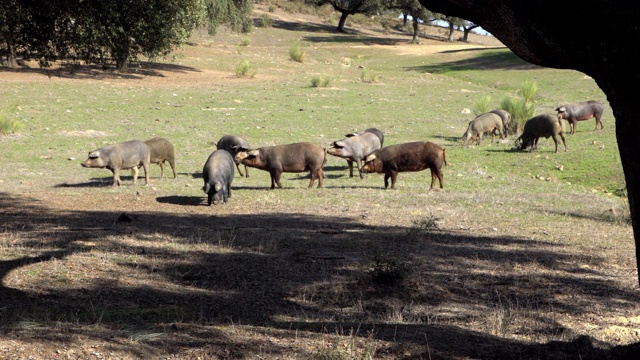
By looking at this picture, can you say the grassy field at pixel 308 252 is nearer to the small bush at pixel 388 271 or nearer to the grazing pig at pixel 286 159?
the small bush at pixel 388 271

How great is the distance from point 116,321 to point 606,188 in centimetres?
1532

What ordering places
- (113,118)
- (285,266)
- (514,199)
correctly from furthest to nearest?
(113,118) < (514,199) < (285,266)

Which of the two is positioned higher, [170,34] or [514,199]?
[170,34]

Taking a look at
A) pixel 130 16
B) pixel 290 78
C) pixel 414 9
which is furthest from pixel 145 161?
pixel 414 9

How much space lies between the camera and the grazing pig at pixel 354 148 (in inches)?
775

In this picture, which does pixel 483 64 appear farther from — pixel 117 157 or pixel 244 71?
pixel 117 157

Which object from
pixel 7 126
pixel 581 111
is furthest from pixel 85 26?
pixel 581 111

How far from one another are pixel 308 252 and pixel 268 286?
1.76 meters

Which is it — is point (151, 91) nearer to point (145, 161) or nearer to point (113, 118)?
point (113, 118)

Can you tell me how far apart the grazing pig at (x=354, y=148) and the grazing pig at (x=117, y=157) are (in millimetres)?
4432

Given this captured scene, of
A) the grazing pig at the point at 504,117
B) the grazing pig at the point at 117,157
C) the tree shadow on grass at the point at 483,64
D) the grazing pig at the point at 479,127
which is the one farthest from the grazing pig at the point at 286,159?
the tree shadow on grass at the point at 483,64

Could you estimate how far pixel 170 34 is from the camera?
46.0 ft

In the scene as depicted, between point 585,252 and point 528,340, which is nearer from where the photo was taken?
point 528,340

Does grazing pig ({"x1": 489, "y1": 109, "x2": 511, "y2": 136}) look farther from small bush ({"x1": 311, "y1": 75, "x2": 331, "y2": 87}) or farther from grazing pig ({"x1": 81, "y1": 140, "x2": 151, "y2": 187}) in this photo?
grazing pig ({"x1": 81, "y1": 140, "x2": 151, "y2": 187})
